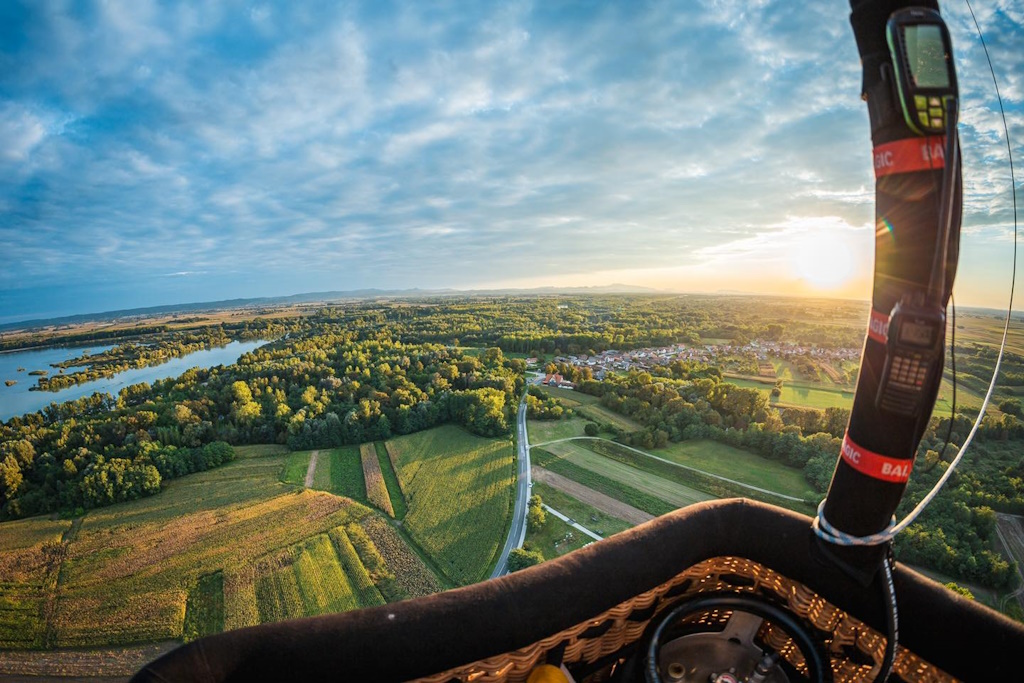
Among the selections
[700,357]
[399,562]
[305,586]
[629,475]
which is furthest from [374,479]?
[700,357]

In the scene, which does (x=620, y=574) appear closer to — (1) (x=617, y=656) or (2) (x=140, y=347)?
(1) (x=617, y=656)

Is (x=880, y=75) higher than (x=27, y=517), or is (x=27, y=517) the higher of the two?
(x=880, y=75)

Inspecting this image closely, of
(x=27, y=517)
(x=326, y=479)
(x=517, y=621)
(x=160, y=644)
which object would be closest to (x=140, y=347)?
(x=27, y=517)

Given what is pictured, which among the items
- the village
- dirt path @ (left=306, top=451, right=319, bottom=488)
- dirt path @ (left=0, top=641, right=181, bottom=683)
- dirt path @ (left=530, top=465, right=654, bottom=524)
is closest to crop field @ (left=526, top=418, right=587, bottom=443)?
dirt path @ (left=530, top=465, right=654, bottom=524)

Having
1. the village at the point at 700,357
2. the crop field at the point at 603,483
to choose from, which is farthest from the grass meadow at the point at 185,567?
the village at the point at 700,357

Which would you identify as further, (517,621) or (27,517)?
(27,517)

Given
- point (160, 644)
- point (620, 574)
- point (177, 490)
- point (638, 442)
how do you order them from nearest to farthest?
point (620, 574)
point (160, 644)
point (177, 490)
point (638, 442)

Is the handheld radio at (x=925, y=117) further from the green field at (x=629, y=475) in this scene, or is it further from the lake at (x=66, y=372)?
the lake at (x=66, y=372)
